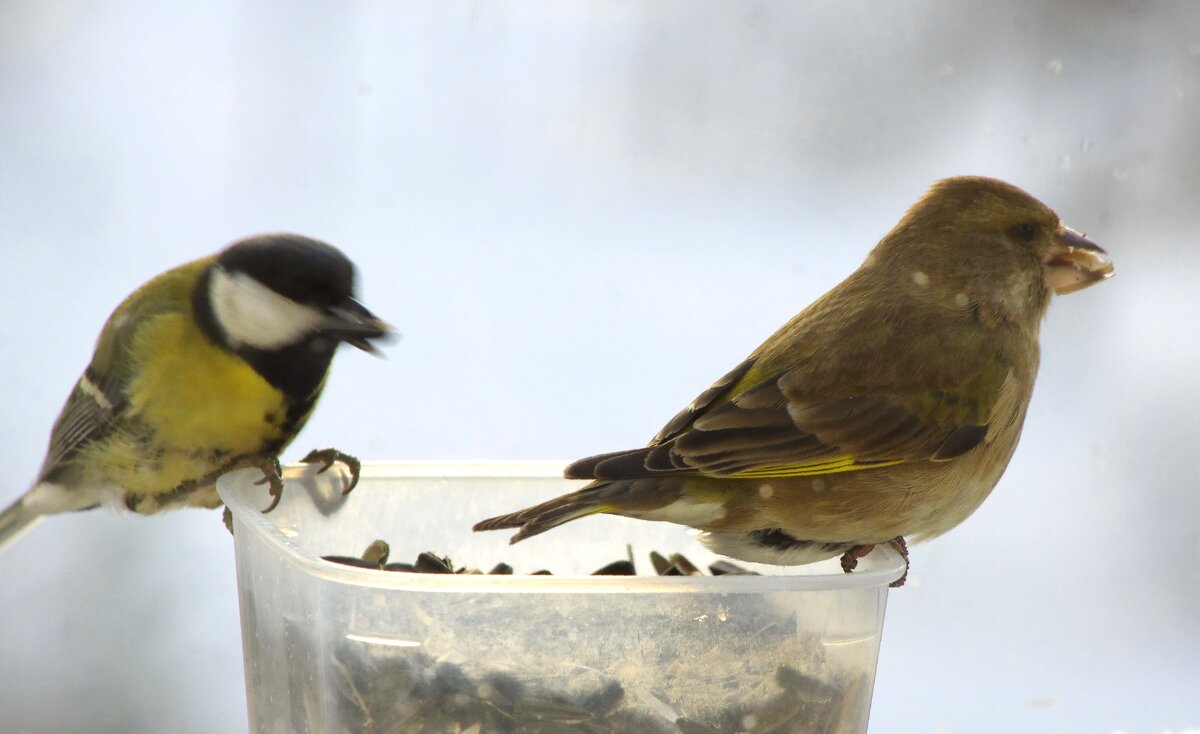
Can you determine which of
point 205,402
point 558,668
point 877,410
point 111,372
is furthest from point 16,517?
point 877,410

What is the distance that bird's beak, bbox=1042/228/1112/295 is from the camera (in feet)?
7.21

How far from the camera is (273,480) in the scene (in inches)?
76.8

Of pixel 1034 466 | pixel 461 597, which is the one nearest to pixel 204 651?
pixel 461 597

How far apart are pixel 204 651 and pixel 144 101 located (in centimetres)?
135

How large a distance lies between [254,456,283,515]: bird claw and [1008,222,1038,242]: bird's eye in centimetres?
129

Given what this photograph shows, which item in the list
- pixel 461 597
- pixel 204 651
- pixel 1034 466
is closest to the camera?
pixel 461 597

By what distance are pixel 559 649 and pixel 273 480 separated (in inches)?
27.0

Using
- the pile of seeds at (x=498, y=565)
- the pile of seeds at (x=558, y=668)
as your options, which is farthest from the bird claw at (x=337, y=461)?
the pile of seeds at (x=558, y=668)

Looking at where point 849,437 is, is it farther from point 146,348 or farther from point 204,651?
point 204,651

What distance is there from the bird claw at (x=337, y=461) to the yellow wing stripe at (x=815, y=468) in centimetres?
60

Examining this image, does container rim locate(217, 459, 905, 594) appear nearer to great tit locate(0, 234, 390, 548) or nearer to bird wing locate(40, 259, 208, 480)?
great tit locate(0, 234, 390, 548)

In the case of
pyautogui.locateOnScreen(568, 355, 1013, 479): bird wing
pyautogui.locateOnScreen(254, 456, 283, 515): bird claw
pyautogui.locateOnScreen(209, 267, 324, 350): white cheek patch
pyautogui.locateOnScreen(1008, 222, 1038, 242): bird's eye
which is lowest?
pyautogui.locateOnScreen(254, 456, 283, 515): bird claw

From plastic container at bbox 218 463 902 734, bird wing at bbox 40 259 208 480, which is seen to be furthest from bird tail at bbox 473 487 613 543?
bird wing at bbox 40 259 208 480

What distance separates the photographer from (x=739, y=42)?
3326 mm
